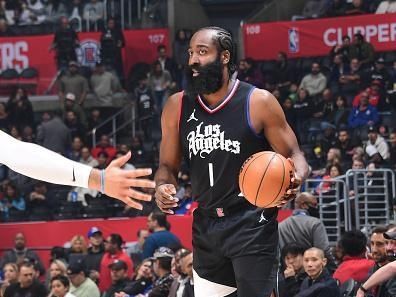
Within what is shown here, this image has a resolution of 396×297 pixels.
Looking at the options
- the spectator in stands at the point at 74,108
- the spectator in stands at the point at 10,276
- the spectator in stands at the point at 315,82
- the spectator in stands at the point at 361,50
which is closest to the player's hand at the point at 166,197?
the spectator in stands at the point at 10,276

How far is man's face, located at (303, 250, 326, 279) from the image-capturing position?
32.8 feet

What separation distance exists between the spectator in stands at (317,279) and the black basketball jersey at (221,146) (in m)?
3.16

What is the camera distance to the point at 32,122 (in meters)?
21.9

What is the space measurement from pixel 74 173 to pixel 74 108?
17248 millimetres

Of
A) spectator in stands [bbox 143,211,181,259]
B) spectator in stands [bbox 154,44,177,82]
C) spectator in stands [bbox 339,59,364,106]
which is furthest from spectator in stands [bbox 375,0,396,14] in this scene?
spectator in stands [bbox 143,211,181,259]

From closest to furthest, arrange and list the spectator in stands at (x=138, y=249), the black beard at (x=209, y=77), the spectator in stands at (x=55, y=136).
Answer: the black beard at (x=209, y=77) → the spectator in stands at (x=138, y=249) → the spectator in stands at (x=55, y=136)

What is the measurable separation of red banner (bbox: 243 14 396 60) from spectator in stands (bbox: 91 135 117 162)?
3913 millimetres

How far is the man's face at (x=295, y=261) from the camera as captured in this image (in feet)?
34.5

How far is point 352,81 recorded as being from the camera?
20.1 metres

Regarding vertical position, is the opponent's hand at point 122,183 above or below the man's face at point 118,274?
above

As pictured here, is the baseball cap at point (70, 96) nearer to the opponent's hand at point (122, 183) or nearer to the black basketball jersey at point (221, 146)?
the black basketball jersey at point (221, 146)

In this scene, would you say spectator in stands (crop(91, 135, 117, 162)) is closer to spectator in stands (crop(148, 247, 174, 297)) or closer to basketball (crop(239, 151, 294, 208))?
spectator in stands (crop(148, 247, 174, 297))

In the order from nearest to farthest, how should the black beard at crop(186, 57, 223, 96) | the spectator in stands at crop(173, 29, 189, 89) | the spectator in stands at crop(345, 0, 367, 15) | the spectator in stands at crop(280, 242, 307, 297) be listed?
the black beard at crop(186, 57, 223, 96) → the spectator in stands at crop(280, 242, 307, 297) → the spectator in stands at crop(345, 0, 367, 15) → the spectator in stands at crop(173, 29, 189, 89)

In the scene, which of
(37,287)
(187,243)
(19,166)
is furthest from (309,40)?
(19,166)
